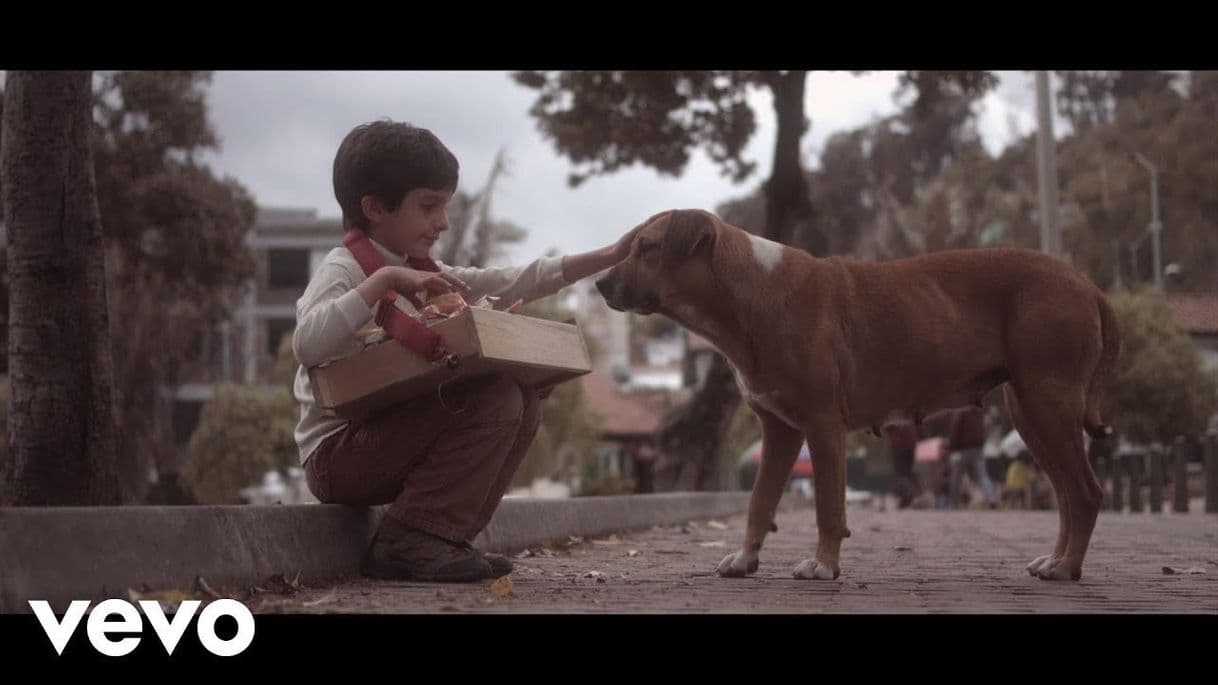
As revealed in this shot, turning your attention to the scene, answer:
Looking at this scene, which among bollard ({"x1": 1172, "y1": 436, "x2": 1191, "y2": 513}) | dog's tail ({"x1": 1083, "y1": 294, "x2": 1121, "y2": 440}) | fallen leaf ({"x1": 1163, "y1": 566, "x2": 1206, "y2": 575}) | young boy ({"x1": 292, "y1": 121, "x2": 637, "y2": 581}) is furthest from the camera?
bollard ({"x1": 1172, "y1": 436, "x2": 1191, "y2": 513})

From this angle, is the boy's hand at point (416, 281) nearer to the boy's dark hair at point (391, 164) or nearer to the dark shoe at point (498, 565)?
the boy's dark hair at point (391, 164)

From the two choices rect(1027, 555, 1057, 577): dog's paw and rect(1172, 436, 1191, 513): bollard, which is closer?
rect(1027, 555, 1057, 577): dog's paw

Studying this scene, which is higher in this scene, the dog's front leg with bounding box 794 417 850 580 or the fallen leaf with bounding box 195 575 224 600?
the dog's front leg with bounding box 794 417 850 580

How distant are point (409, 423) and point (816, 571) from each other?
184 cm

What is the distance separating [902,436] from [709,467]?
3624mm

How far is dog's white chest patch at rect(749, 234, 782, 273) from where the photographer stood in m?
6.52

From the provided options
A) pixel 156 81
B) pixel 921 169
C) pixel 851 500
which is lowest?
pixel 851 500

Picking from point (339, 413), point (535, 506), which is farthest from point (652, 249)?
point (535, 506)

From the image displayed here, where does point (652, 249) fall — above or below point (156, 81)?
below

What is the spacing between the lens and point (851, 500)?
187ft

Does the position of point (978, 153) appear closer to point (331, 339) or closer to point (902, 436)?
point (902, 436)

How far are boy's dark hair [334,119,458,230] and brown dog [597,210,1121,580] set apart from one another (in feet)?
3.04
